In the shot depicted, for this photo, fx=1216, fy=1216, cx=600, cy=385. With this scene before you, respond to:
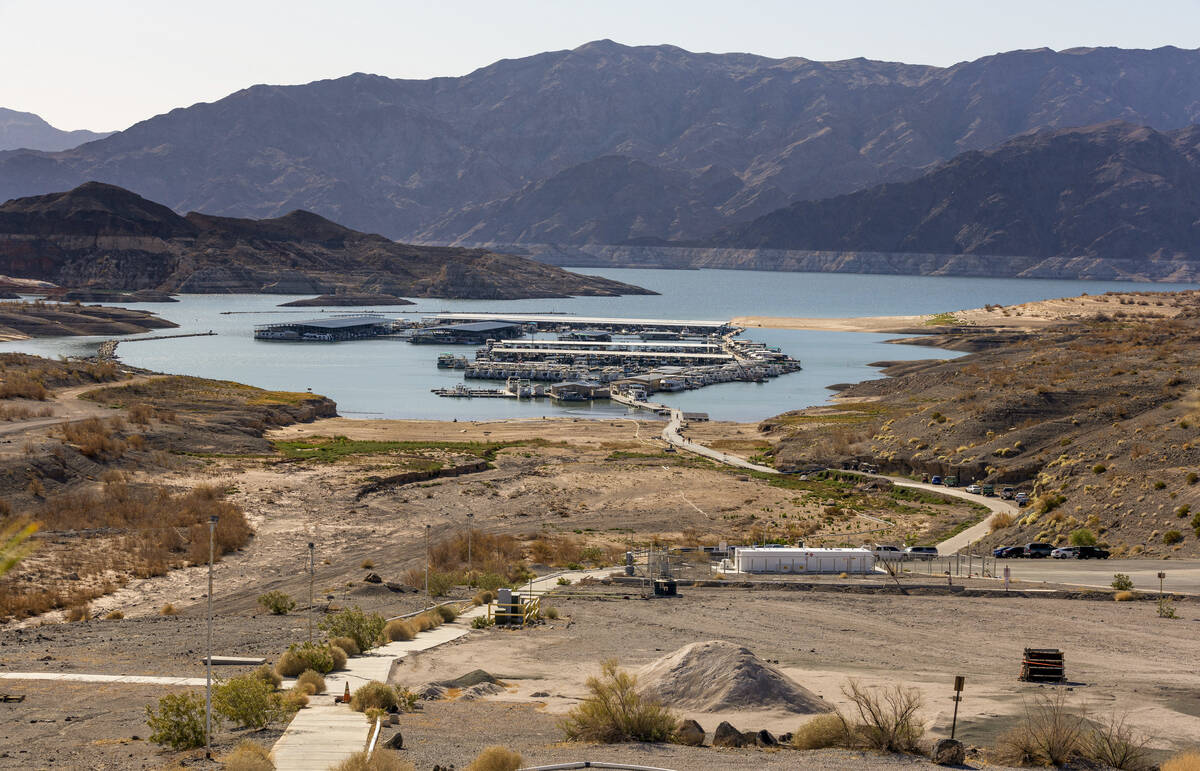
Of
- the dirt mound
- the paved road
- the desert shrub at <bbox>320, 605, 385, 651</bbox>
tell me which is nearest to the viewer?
the dirt mound

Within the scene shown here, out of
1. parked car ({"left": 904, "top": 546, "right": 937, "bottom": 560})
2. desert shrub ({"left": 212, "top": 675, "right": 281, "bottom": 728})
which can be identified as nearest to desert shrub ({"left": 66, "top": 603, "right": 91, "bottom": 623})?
desert shrub ({"left": 212, "top": 675, "right": 281, "bottom": 728})

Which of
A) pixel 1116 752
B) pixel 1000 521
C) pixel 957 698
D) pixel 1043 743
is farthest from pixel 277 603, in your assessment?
pixel 1000 521

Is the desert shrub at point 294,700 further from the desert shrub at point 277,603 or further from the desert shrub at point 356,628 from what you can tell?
the desert shrub at point 277,603

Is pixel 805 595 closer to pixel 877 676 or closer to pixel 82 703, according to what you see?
pixel 877 676

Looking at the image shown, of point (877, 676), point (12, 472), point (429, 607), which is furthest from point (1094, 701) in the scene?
point (12, 472)

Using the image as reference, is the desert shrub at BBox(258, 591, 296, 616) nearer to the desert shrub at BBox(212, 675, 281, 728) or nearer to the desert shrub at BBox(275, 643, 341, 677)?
the desert shrub at BBox(275, 643, 341, 677)

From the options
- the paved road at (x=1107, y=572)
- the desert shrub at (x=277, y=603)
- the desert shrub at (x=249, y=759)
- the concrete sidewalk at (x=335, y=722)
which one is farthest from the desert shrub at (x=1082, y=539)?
the desert shrub at (x=249, y=759)
